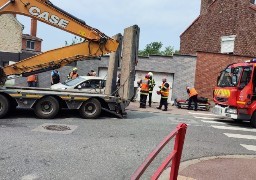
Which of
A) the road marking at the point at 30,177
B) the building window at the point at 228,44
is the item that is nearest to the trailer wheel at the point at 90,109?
the road marking at the point at 30,177

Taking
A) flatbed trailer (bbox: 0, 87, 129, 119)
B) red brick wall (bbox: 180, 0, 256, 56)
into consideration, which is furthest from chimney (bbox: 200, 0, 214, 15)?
flatbed trailer (bbox: 0, 87, 129, 119)

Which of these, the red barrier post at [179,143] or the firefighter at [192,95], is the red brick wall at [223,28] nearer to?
the firefighter at [192,95]

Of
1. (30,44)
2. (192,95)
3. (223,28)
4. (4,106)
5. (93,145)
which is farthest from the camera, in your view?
(30,44)

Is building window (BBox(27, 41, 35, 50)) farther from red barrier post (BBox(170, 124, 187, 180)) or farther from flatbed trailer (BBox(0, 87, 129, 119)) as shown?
red barrier post (BBox(170, 124, 187, 180))

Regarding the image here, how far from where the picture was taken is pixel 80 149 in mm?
7352

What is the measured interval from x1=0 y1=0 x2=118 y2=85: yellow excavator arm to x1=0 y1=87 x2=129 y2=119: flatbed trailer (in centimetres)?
91

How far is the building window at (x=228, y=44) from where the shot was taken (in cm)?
2478

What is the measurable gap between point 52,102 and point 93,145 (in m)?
3.82

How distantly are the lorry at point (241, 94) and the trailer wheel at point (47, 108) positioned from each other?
6883 millimetres

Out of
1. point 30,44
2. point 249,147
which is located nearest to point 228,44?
point 249,147

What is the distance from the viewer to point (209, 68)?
22375mm

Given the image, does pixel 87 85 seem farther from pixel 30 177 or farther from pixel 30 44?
pixel 30 44

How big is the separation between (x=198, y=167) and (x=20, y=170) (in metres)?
3.48

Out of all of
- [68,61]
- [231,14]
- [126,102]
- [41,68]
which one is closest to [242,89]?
[126,102]
